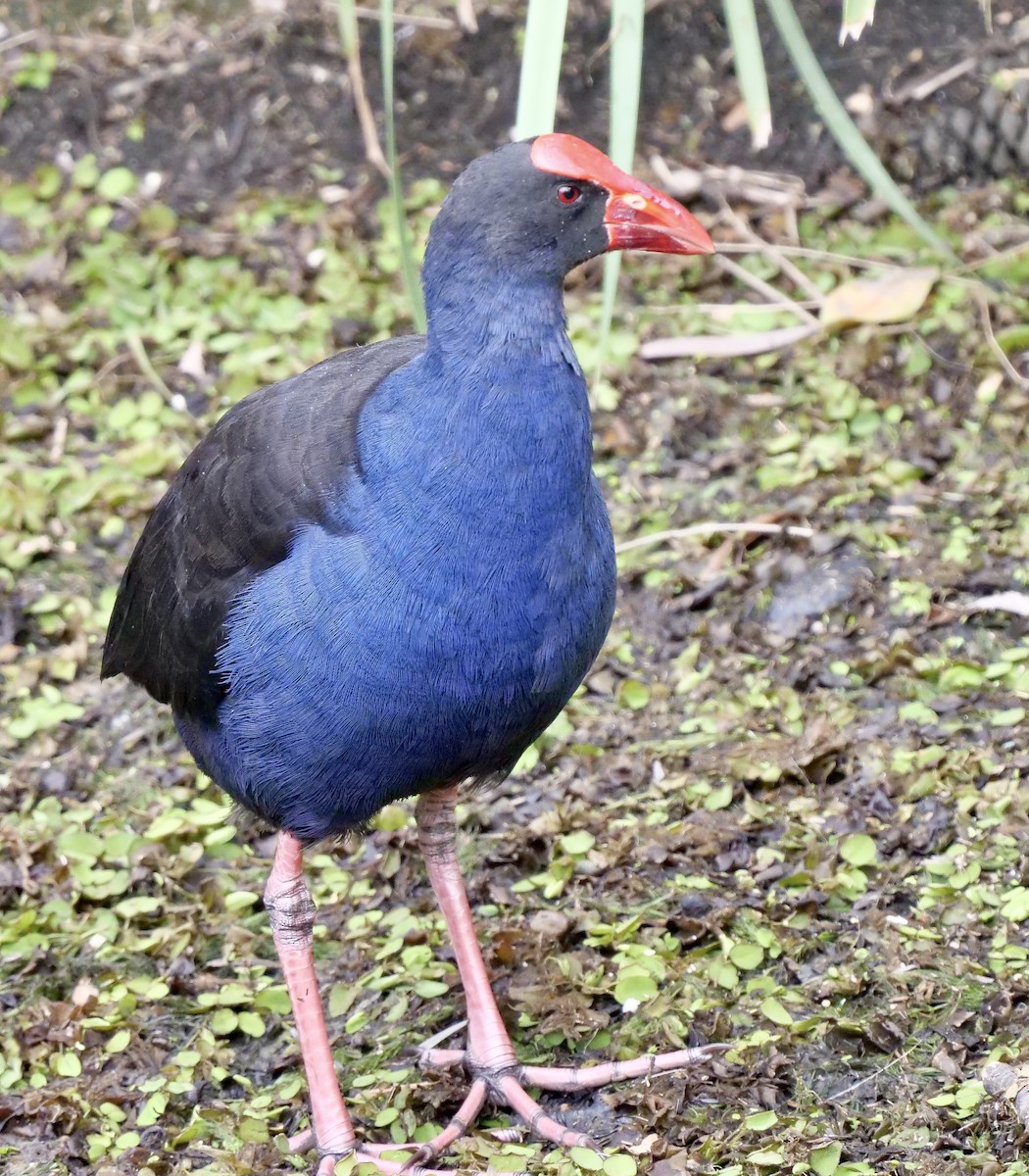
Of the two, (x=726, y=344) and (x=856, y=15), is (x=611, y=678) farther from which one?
(x=856, y=15)

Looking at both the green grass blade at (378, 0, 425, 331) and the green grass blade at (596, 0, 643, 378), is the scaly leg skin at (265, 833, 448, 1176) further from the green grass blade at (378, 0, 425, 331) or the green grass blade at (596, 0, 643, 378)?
the green grass blade at (596, 0, 643, 378)

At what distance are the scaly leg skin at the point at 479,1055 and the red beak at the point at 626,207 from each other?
1.23 m

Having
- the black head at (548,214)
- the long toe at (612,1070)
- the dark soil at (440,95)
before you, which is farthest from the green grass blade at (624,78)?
the dark soil at (440,95)

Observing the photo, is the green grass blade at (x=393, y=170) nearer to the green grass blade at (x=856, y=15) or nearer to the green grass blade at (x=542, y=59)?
the green grass blade at (x=542, y=59)

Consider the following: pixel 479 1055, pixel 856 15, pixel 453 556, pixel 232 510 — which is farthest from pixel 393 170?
pixel 479 1055

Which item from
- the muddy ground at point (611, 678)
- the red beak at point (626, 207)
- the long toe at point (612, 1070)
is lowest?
the long toe at point (612, 1070)

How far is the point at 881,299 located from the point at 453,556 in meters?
2.90

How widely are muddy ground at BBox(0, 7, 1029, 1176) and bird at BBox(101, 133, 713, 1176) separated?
307 millimetres

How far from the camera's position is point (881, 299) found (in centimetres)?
530

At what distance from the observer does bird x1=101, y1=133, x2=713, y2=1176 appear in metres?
2.85

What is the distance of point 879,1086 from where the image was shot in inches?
122

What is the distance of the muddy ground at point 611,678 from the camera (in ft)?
10.9

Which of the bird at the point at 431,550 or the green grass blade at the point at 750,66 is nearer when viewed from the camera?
the bird at the point at 431,550

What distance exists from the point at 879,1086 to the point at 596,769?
4.17 feet
